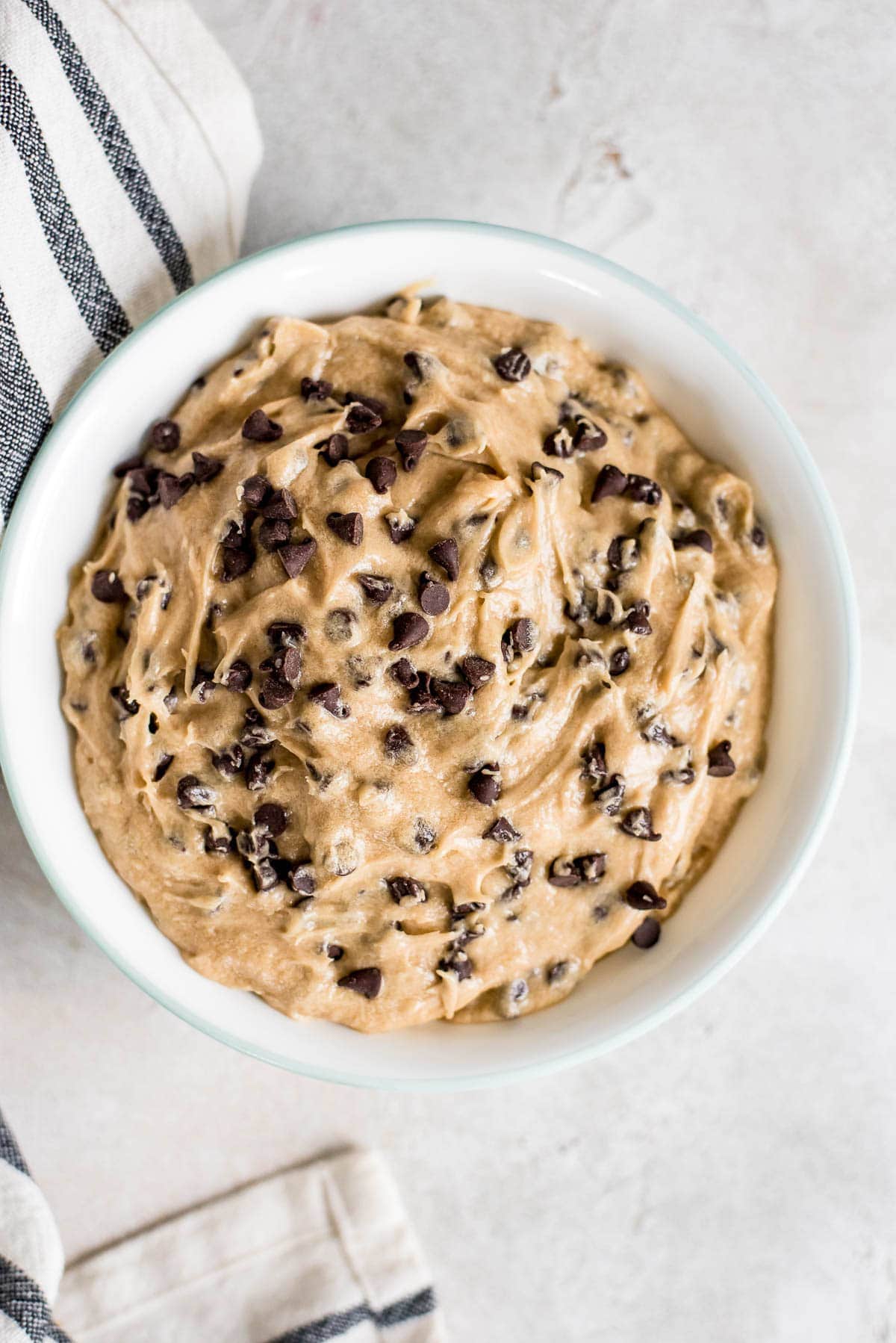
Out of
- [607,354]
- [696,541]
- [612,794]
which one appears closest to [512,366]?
[607,354]

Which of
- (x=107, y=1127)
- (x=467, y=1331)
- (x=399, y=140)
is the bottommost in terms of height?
(x=467, y=1331)

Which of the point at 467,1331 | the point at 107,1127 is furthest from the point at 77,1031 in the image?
the point at 467,1331

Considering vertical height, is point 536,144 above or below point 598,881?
above

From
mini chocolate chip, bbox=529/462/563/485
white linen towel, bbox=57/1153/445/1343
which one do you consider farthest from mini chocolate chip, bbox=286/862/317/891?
white linen towel, bbox=57/1153/445/1343

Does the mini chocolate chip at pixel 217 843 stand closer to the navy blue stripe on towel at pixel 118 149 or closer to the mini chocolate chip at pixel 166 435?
the mini chocolate chip at pixel 166 435

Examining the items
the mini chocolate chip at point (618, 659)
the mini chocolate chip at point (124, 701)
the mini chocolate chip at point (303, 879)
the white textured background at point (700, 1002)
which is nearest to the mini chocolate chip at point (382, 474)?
the mini chocolate chip at point (618, 659)

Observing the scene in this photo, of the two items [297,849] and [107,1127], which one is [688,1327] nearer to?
[107,1127]

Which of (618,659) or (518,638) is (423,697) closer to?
(518,638)
